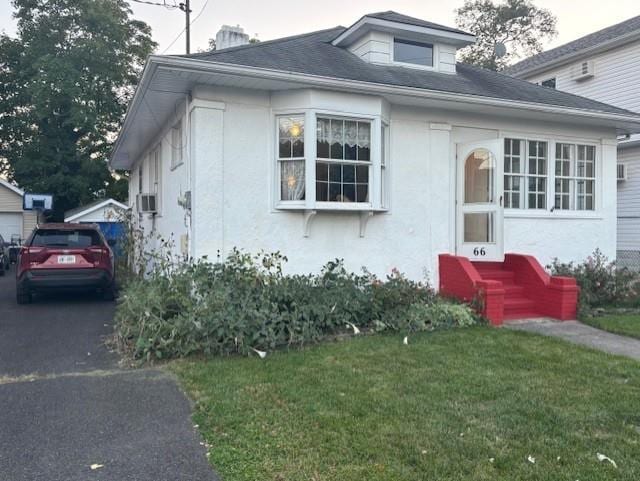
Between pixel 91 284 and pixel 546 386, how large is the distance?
748 cm

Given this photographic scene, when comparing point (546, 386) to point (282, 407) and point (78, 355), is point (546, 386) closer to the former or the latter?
point (282, 407)

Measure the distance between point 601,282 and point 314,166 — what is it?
18.4 ft

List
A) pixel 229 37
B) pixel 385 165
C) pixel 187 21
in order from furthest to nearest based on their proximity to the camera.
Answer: pixel 187 21 → pixel 229 37 → pixel 385 165

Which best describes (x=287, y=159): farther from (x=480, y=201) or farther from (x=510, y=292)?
(x=510, y=292)

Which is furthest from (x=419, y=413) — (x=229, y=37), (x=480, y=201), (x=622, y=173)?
(x=622, y=173)

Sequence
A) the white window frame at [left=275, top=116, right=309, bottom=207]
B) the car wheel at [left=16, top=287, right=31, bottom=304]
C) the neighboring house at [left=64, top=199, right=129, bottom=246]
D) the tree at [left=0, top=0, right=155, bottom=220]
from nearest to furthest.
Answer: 1. the white window frame at [left=275, top=116, right=309, bottom=207]
2. the car wheel at [left=16, top=287, right=31, bottom=304]
3. the neighboring house at [left=64, top=199, right=129, bottom=246]
4. the tree at [left=0, top=0, right=155, bottom=220]

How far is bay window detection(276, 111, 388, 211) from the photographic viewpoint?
299 inches

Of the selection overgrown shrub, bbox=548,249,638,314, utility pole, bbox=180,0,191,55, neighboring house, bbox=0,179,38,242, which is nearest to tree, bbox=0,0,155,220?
neighboring house, bbox=0,179,38,242

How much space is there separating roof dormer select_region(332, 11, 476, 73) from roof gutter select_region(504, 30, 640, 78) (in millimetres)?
8561

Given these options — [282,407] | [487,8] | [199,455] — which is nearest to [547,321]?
[282,407]

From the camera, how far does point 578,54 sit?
56.0ft

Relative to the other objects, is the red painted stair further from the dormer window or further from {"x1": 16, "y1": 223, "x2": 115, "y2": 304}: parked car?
{"x1": 16, "y1": 223, "x2": 115, "y2": 304}: parked car

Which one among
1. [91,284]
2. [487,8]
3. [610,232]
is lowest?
[91,284]

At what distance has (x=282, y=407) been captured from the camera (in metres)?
4.27
